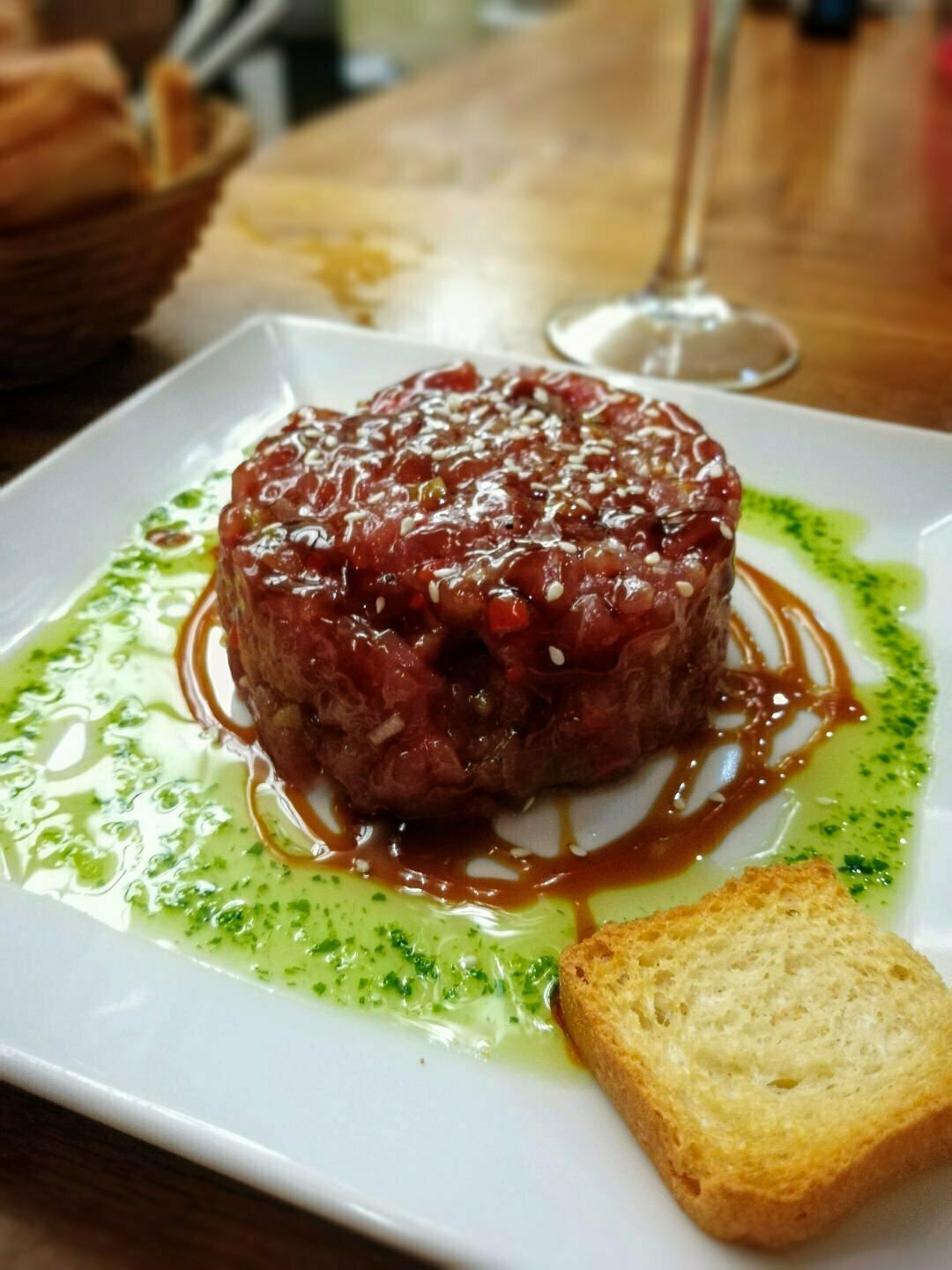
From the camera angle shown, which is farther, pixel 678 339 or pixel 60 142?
pixel 678 339

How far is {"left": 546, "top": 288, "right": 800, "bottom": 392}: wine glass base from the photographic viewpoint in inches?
142

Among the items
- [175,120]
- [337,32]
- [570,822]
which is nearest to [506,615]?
[570,822]

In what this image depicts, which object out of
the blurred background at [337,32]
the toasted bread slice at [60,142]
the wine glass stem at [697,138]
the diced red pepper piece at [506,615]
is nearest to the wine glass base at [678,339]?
the wine glass stem at [697,138]

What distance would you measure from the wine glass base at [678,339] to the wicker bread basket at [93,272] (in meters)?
1.28

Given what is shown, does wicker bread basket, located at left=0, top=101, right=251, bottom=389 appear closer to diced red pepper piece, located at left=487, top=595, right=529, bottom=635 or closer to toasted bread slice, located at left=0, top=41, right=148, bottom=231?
toasted bread slice, located at left=0, top=41, right=148, bottom=231

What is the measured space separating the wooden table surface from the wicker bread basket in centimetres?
18

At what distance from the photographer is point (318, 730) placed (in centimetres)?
213

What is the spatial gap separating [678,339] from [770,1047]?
2754mm

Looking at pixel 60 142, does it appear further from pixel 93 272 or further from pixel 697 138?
pixel 697 138

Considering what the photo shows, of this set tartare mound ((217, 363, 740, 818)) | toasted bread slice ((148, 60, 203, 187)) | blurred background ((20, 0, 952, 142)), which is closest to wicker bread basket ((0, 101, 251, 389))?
toasted bread slice ((148, 60, 203, 187))

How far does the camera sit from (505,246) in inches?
185

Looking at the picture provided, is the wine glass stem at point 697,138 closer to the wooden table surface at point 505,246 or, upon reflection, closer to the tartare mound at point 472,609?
the wooden table surface at point 505,246

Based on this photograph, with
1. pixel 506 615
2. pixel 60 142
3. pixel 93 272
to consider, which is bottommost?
pixel 506 615

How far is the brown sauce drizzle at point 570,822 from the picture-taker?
2.00 metres
